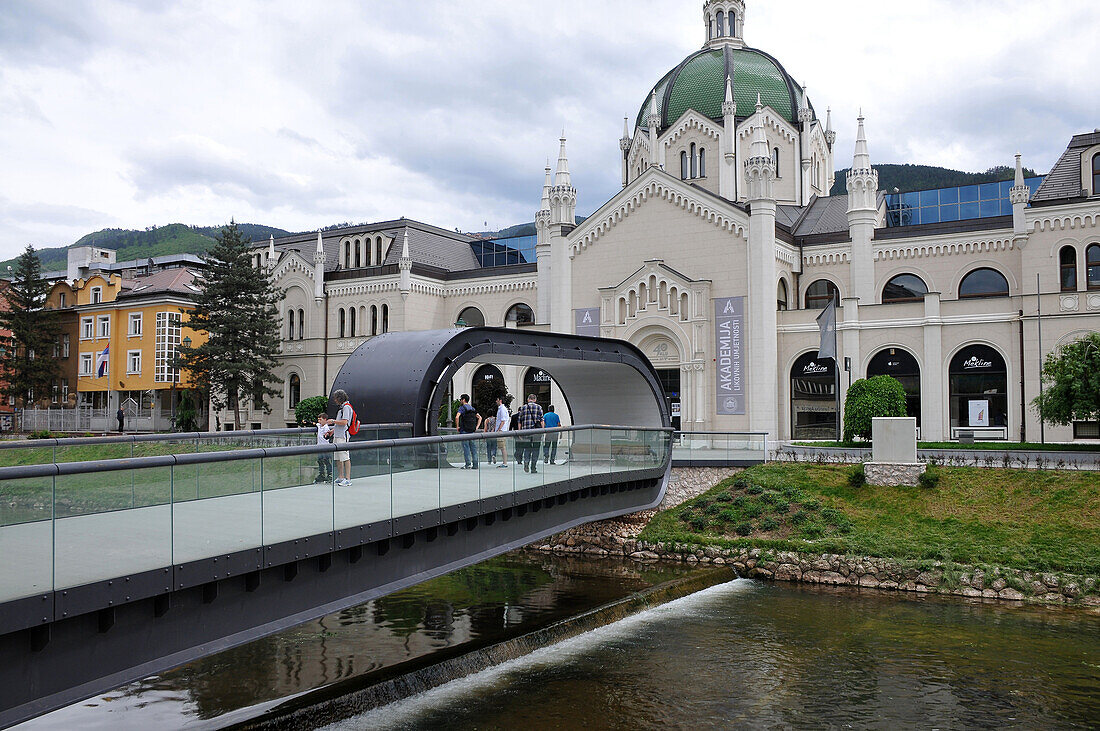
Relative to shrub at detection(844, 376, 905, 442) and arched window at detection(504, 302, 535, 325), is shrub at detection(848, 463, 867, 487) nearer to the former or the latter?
shrub at detection(844, 376, 905, 442)

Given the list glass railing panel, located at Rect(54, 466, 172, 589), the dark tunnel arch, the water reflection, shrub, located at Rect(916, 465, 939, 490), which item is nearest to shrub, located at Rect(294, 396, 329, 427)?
the water reflection

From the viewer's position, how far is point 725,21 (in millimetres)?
56156

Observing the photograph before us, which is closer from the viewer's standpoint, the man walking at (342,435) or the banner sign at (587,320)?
the man walking at (342,435)

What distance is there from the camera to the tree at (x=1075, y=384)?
27.7 meters

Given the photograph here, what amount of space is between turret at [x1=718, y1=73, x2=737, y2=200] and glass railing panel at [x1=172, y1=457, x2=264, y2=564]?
42.2 m

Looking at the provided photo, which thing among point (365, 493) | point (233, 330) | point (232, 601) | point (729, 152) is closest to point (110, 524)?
point (232, 601)

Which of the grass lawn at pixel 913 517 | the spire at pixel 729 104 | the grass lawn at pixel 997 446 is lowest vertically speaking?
the grass lawn at pixel 913 517

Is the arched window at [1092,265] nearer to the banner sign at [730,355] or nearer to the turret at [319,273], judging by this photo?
the banner sign at [730,355]

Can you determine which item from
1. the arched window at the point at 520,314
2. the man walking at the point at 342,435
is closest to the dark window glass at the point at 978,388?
the arched window at the point at 520,314

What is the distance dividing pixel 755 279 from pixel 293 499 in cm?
3307

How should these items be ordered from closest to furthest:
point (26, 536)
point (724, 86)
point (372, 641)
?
point (26, 536) → point (372, 641) → point (724, 86)

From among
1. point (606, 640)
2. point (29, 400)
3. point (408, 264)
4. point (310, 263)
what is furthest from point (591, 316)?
point (29, 400)

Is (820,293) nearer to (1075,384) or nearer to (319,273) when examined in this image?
(1075,384)

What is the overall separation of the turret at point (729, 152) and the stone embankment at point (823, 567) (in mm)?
23138
